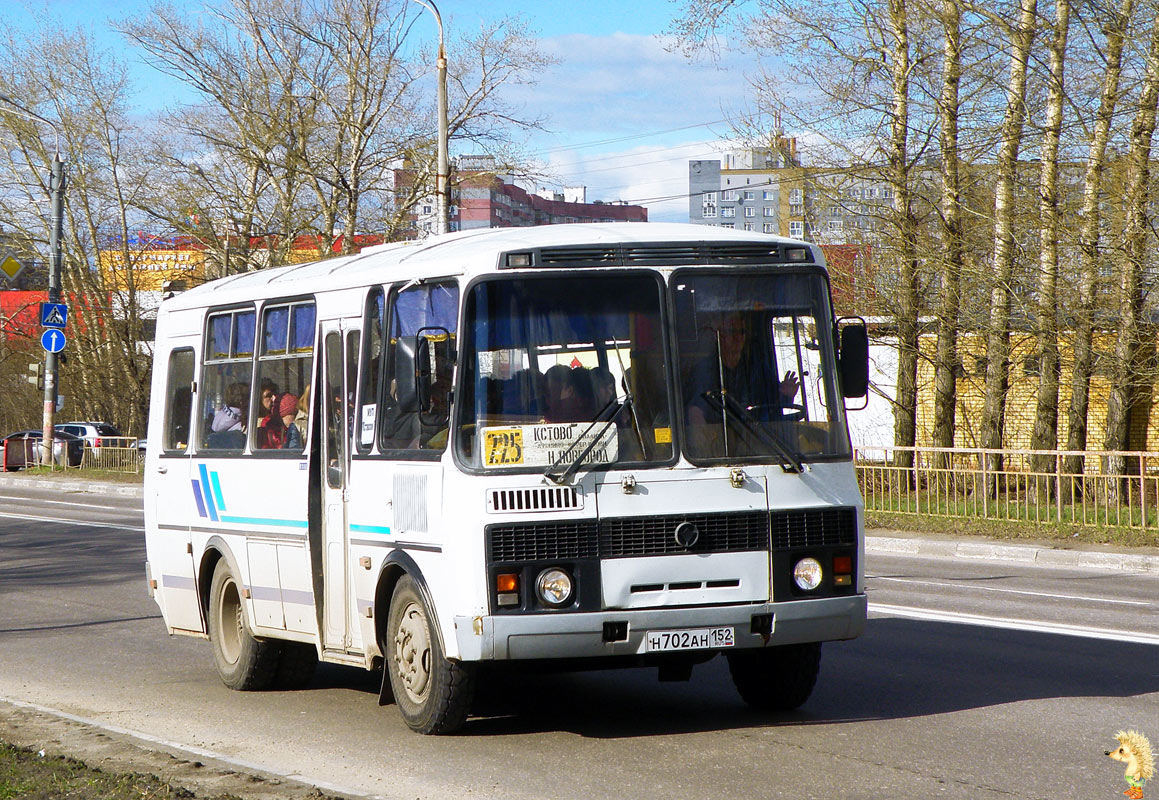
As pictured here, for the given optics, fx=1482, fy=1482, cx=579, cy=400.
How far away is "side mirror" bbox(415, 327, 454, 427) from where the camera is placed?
7191 mm

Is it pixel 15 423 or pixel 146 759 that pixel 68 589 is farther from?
pixel 15 423

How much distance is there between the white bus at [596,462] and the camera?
698 cm

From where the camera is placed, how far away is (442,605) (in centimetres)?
711

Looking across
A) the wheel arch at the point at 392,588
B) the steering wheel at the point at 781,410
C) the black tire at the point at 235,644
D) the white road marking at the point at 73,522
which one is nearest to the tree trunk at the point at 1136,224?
the white road marking at the point at 73,522

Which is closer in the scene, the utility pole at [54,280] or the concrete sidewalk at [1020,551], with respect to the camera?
the concrete sidewalk at [1020,551]

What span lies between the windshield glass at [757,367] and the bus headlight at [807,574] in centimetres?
51

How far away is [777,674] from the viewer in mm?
7984

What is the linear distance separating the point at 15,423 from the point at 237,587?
188 ft

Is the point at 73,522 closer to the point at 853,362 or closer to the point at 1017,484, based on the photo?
the point at 1017,484

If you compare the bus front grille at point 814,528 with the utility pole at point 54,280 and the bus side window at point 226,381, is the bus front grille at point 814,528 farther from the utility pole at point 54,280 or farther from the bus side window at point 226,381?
the utility pole at point 54,280

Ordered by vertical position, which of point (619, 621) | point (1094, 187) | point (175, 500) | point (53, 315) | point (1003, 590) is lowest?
point (1003, 590)

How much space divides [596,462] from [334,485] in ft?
6.51

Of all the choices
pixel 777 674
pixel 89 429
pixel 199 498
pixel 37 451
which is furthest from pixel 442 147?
pixel 89 429

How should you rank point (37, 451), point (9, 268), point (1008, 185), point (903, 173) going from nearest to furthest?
1. point (1008, 185)
2. point (903, 173)
3. point (9, 268)
4. point (37, 451)
